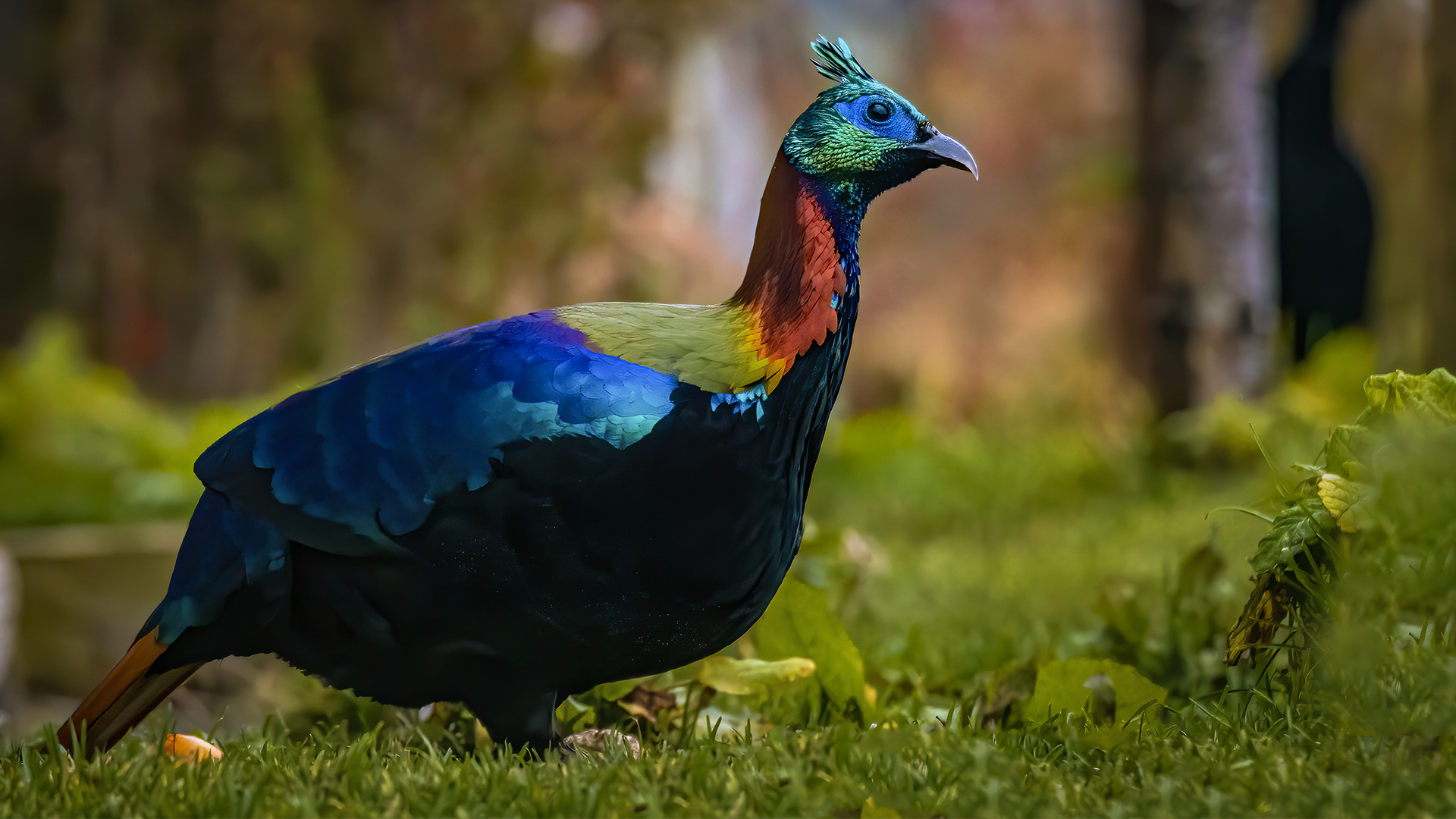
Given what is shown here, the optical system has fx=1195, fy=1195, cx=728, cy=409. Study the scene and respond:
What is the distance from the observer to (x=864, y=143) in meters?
2.20

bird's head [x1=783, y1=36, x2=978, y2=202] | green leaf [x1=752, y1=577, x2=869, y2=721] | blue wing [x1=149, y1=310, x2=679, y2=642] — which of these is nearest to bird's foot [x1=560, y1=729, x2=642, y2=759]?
green leaf [x1=752, y1=577, x2=869, y2=721]

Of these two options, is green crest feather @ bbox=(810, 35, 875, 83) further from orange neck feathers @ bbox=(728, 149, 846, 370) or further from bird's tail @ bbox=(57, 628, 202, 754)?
bird's tail @ bbox=(57, 628, 202, 754)

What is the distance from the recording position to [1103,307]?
12.2 metres

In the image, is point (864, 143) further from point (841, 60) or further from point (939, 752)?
point (939, 752)

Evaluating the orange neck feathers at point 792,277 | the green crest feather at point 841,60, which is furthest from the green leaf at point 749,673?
the green crest feather at point 841,60

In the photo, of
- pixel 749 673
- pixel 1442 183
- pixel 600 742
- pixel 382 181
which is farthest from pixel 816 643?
pixel 382 181

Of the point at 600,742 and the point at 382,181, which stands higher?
the point at 382,181

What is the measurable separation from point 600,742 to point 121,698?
0.86m

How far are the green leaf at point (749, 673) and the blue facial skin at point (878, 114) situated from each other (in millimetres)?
1066

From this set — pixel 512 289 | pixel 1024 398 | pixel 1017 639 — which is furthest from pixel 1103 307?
pixel 1017 639

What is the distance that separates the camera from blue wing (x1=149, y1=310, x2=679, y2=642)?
1994 mm

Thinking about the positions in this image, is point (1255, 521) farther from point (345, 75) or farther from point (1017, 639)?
point (345, 75)

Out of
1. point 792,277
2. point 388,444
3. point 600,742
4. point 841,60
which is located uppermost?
point 841,60

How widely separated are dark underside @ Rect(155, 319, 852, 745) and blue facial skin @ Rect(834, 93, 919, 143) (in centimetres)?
44
